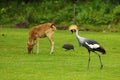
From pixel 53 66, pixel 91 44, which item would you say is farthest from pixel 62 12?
pixel 91 44

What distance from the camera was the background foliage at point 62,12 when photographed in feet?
146

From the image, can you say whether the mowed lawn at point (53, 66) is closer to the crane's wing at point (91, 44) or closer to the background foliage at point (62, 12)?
the crane's wing at point (91, 44)

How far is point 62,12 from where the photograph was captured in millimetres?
47031

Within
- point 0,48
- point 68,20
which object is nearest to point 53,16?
point 68,20

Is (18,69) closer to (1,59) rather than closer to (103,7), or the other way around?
(1,59)

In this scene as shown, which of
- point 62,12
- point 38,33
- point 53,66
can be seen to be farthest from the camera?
point 62,12

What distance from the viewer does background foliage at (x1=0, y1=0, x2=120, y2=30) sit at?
44406mm

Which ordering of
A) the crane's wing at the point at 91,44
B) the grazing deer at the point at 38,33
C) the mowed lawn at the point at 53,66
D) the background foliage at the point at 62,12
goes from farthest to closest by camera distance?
the background foliage at the point at 62,12
the grazing deer at the point at 38,33
the crane's wing at the point at 91,44
the mowed lawn at the point at 53,66

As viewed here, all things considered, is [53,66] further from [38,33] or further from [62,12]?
[62,12]

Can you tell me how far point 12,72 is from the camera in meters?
15.9

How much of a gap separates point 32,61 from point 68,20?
88.1 ft

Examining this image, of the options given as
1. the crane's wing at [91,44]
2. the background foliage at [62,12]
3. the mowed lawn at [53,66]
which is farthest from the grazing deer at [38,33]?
the background foliage at [62,12]

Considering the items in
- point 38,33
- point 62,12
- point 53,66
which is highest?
point 62,12

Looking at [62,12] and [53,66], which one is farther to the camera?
[62,12]
